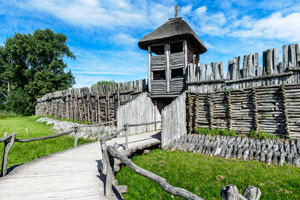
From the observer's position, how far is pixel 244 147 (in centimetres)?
814

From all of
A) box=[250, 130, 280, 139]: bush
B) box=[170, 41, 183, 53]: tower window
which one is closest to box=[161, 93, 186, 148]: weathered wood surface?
box=[250, 130, 280, 139]: bush

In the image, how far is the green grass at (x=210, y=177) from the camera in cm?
481

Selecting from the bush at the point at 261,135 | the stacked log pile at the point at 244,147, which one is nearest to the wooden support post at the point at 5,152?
the stacked log pile at the point at 244,147

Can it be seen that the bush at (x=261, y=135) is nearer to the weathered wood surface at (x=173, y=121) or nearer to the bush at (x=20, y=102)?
the weathered wood surface at (x=173, y=121)

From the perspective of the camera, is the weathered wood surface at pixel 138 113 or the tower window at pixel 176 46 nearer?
the weathered wood surface at pixel 138 113

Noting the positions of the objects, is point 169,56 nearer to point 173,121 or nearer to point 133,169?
point 173,121

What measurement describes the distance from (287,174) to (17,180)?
7.71 meters

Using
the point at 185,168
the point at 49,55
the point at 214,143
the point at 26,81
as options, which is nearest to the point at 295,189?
the point at 185,168

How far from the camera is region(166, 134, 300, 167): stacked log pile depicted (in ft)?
23.4

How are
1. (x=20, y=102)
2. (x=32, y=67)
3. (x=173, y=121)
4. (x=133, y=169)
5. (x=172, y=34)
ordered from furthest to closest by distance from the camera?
(x=32, y=67), (x=20, y=102), (x=172, y=34), (x=173, y=121), (x=133, y=169)

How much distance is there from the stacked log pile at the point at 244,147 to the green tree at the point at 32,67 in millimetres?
35830

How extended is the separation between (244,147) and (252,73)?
3.87 meters

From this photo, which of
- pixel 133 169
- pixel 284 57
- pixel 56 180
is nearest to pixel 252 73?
pixel 284 57

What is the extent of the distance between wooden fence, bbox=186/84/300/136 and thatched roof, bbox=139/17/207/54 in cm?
497
